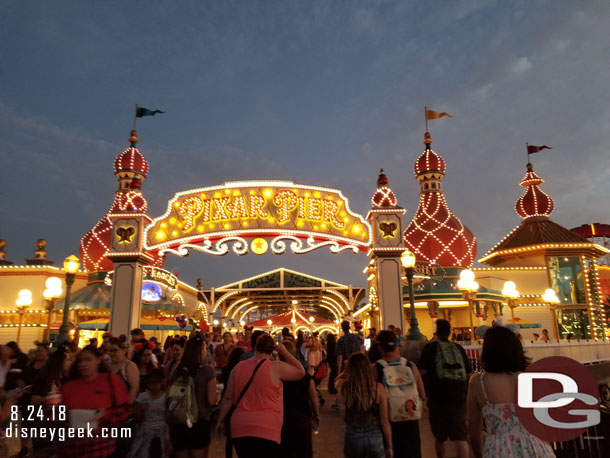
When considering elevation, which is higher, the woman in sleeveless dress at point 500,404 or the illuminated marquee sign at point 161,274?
the illuminated marquee sign at point 161,274

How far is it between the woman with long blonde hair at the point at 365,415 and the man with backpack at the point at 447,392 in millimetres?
1617

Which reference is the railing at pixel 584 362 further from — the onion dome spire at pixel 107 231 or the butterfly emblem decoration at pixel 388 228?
the onion dome spire at pixel 107 231

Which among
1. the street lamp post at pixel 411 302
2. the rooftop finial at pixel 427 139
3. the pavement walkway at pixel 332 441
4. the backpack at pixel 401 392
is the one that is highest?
the rooftop finial at pixel 427 139

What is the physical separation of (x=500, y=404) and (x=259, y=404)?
2.06m

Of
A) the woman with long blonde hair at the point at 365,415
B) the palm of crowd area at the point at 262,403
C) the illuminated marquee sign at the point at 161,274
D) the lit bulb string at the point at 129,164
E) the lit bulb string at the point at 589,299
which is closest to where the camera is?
the palm of crowd area at the point at 262,403

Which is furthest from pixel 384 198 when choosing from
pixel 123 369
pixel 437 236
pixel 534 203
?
pixel 534 203

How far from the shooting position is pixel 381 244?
17.6 metres

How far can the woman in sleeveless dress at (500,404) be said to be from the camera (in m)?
3.10

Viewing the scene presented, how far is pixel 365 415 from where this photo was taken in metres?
4.25

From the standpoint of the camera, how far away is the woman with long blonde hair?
4.20 meters

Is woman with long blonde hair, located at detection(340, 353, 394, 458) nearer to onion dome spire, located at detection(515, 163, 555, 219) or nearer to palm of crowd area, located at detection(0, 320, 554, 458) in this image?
palm of crowd area, located at detection(0, 320, 554, 458)

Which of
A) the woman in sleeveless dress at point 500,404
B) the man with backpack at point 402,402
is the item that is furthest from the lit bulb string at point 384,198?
the woman in sleeveless dress at point 500,404

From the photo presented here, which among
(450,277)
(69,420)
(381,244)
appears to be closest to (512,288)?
(381,244)

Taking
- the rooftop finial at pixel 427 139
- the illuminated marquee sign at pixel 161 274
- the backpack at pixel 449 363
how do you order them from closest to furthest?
the backpack at pixel 449 363, the illuminated marquee sign at pixel 161 274, the rooftop finial at pixel 427 139
